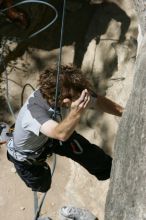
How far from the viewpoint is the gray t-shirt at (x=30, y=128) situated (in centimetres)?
396

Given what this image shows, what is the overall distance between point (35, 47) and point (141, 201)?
3903 mm

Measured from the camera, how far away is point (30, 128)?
404cm

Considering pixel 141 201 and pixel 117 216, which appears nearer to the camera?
pixel 141 201

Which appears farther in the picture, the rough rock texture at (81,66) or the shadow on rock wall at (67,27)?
the shadow on rock wall at (67,27)

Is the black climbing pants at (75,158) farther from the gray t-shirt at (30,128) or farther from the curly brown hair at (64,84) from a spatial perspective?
the curly brown hair at (64,84)

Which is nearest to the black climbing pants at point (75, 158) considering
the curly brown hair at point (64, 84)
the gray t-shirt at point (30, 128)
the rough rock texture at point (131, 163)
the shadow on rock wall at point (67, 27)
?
the gray t-shirt at point (30, 128)

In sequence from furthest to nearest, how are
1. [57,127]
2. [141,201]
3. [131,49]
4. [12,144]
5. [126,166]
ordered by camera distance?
[131,49] < [12,144] < [57,127] < [126,166] < [141,201]

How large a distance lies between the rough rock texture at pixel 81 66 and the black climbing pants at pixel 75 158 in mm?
687

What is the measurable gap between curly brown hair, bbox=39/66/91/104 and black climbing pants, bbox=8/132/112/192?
60 centimetres

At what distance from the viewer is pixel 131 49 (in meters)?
5.54

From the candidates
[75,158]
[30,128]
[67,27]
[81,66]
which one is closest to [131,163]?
[30,128]

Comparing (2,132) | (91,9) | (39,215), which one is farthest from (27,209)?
(91,9)

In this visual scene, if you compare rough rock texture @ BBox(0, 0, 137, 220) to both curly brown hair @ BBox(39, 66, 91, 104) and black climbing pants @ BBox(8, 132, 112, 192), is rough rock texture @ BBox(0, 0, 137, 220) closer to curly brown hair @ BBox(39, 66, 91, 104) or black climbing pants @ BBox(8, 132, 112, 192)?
black climbing pants @ BBox(8, 132, 112, 192)

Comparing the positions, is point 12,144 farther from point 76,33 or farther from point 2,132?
point 76,33
